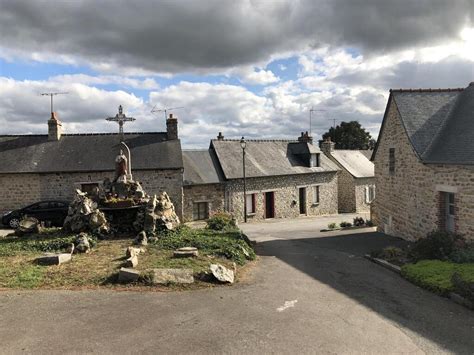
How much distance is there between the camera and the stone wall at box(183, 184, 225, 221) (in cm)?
2508

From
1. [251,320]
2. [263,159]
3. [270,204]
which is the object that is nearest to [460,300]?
[251,320]

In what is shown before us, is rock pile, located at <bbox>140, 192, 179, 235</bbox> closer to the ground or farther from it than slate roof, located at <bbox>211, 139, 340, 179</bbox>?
closer to the ground

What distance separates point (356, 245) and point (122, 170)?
9.74 metres

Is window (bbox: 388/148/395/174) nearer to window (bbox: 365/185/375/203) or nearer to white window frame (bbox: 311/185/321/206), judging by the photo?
white window frame (bbox: 311/185/321/206)

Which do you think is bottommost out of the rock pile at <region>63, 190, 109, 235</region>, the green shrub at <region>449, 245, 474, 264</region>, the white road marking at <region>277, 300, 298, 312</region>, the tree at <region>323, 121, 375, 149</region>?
the white road marking at <region>277, 300, 298, 312</region>

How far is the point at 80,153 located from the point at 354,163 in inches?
950

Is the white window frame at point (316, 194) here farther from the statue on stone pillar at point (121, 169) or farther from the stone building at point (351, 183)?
the statue on stone pillar at point (121, 169)

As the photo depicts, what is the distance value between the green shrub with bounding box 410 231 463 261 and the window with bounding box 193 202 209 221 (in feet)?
50.4

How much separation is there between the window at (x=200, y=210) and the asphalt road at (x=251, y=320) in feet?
51.0

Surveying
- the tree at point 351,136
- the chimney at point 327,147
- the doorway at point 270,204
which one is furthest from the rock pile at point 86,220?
the tree at point 351,136

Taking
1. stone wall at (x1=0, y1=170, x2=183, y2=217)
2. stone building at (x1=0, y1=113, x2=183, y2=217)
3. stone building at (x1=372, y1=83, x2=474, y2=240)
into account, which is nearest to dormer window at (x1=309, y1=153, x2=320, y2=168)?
stone building at (x1=0, y1=113, x2=183, y2=217)

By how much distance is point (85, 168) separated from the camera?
22828 millimetres

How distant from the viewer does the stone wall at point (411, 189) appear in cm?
1216

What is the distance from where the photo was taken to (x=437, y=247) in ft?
39.2
